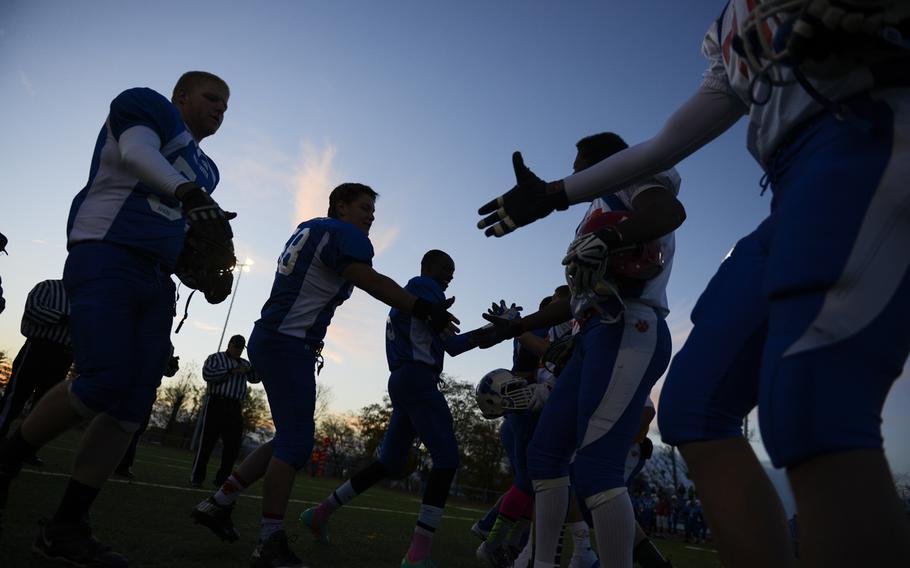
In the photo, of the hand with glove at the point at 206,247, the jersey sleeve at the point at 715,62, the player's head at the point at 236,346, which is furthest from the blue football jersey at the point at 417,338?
the player's head at the point at 236,346

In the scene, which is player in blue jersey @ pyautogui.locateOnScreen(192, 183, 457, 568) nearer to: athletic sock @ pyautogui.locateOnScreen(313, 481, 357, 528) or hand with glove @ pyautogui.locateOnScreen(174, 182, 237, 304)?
hand with glove @ pyautogui.locateOnScreen(174, 182, 237, 304)

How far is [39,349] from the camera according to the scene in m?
7.01

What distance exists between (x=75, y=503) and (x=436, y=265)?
343 cm

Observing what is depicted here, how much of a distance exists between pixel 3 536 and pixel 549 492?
280 cm

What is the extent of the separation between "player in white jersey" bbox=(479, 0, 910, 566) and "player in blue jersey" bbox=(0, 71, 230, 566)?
87.5 inches

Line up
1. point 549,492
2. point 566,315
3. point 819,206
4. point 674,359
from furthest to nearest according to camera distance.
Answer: point 566,315 < point 549,492 < point 674,359 < point 819,206

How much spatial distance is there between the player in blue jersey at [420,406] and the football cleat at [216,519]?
1006 mm

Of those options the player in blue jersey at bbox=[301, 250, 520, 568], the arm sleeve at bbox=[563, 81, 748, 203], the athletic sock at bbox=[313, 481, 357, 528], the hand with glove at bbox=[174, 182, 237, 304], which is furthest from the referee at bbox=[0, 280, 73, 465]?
the arm sleeve at bbox=[563, 81, 748, 203]

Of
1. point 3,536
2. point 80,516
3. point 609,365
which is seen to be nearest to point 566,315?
point 609,365

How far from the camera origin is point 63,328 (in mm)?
7031

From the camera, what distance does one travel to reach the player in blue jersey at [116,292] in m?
2.82

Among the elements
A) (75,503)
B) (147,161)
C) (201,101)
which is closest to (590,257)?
(147,161)

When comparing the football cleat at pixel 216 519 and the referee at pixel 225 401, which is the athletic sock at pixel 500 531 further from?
the referee at pixel 225 401

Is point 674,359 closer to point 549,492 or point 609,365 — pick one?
point 609,365
